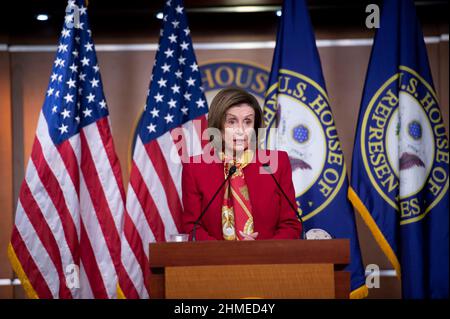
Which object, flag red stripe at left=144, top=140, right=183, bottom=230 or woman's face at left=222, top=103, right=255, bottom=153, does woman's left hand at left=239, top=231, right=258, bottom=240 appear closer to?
woman's face at left=222, top=103, right=255, bottom=153

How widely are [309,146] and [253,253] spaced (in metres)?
1.99

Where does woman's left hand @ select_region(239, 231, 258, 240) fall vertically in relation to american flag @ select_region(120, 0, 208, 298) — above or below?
below

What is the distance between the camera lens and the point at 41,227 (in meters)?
4.05

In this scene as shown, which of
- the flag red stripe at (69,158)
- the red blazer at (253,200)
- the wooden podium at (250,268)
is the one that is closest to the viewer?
the wooden podium at (250,268)

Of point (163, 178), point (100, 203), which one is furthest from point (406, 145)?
point (100, 203)

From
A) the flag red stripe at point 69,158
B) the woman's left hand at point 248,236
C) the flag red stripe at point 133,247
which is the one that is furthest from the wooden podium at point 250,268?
the flag red stripe at point 69,158

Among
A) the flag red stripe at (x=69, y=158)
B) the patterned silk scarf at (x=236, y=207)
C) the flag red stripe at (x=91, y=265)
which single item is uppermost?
the flag red stripe at (x=69, y=158)

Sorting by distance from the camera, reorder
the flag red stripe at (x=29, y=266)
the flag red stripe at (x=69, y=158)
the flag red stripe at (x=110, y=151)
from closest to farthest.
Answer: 1. the flag red stripe at (x=29, y=266)
2. the flag red stripe at (x=69, y=158)
3. the flag red stripe at (x=110, y=151)

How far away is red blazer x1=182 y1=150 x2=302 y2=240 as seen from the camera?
3006 mm

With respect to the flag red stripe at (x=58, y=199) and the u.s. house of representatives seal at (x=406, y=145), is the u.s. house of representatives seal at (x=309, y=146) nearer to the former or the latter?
the u.s. house of representatives seal at (x=406, y=145)

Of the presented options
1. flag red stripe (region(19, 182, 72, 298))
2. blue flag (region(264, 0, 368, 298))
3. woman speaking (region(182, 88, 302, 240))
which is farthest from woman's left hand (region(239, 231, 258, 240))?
flag red stripe (region(19, 182, 72, 298))

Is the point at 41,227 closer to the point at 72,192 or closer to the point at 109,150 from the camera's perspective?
the point at 72,192

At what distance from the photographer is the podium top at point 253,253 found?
2.30m
